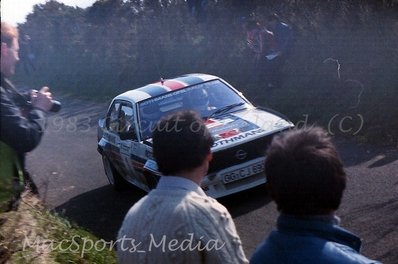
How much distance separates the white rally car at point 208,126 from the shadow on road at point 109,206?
0.75 ft

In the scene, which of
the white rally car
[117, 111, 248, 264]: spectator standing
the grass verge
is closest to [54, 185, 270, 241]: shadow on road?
the white rally car

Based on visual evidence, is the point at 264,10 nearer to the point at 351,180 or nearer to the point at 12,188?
the point at 351,180

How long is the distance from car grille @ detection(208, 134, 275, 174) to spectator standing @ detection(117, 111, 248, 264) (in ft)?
15.0

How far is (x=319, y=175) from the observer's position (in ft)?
7.50

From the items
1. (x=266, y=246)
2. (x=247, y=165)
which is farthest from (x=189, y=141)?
(x=247, y=165)

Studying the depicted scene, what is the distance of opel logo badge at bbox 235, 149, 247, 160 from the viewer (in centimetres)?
766

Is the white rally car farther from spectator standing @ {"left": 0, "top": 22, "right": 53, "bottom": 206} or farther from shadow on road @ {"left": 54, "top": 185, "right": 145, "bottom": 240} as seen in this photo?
spectator standing @ {"left": 0, "top": 22, "right": 53, "bottom": 206}

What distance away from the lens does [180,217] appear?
9.07 ft

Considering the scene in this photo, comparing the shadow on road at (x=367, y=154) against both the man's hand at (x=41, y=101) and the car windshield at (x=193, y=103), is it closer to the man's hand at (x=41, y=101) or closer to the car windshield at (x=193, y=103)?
the car windshield at (x=193, y=103)

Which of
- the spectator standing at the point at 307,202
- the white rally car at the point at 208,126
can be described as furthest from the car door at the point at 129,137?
the spectator standing at the point at 307,202

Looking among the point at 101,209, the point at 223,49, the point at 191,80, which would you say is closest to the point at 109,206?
the point at 101,209

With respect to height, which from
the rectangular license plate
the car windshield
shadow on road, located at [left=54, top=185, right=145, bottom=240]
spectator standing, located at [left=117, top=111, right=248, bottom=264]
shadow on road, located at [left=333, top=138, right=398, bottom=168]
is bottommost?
shadow on road, located at [left=54, top=185, right=145, bottom=240]

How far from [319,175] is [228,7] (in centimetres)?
1501

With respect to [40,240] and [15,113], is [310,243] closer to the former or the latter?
[15,113]
